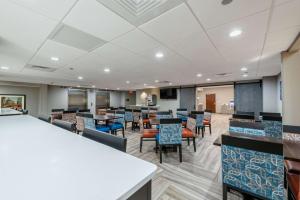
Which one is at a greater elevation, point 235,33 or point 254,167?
Result: point 235,33

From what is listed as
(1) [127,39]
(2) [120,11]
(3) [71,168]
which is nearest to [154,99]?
(1) [127,39]

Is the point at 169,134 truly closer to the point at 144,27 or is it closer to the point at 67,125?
the point at 67,125

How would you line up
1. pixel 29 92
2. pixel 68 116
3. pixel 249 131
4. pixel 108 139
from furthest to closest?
pixel 29 92 < pixel 68 116 < pixel 249 131 < pixel 108 139

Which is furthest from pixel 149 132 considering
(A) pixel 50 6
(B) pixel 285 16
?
(B) pixel 285 16

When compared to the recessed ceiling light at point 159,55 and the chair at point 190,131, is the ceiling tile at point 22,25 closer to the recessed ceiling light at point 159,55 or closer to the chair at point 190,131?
the recessed ceiling light at point 159,55

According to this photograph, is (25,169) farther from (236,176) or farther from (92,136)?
(236,176)

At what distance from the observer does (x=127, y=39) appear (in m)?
2.18

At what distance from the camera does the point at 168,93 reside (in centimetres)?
980

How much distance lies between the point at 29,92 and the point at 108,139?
356 inches

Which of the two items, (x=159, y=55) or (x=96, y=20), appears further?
(x=159, y=55)

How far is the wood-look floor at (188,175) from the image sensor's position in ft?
6.18

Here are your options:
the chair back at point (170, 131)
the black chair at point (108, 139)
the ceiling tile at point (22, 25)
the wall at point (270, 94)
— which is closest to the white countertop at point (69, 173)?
the black chair at point (108, 139)

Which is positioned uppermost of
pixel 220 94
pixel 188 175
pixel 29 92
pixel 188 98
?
pixel 220 94

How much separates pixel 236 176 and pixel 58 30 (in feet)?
9.39
